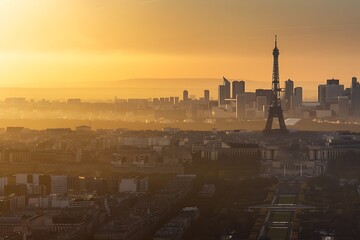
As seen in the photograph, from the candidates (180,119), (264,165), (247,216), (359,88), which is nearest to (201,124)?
(180,119)

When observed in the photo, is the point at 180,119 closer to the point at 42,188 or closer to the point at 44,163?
the point at 44,163

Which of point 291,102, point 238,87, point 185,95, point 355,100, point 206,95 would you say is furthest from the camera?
point 185,95

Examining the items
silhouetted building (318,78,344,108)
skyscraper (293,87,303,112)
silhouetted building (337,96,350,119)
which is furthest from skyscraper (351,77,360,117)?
skyscraper (293,87,303,112)

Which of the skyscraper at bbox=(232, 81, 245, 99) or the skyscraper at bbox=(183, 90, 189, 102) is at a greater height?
the skyscraper at bbox=(232, 81, 245, 99)

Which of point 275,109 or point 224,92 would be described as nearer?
point 275,109

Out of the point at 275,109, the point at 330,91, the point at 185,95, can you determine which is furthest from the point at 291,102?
the point at 275,109

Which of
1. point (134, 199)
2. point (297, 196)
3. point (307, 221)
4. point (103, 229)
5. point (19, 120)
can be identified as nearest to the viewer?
point (103, 229)

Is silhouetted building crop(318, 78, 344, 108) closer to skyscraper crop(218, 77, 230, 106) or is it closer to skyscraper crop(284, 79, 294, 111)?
skyscraper crop(284, 79, 294, 111)

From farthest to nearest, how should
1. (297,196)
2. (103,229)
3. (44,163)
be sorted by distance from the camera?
(44,163)
(297,196)
(103,229)

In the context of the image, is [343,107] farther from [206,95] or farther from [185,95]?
[185,95]

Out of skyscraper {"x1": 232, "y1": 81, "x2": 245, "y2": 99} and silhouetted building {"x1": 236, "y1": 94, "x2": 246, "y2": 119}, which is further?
skyscraper {"x1": 232, "y1": 81, "x2": 245, "y2": 99}

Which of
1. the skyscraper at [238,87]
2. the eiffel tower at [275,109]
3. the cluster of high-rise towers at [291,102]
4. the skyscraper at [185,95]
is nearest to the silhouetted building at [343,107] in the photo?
the cluster of high-rise towers at [291,102]
